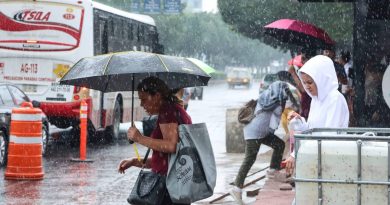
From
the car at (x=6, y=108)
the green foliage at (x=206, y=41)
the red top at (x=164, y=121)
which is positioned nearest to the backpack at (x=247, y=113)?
the car at (x=6, y=108)

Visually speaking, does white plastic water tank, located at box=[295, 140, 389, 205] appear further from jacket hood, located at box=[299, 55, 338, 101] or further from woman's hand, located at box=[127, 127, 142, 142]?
woman's hand, located at box=[127, 127, 142, 142]

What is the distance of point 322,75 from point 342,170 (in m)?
1.35

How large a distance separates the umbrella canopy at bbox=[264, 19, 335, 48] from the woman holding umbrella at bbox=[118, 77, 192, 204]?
595 cm

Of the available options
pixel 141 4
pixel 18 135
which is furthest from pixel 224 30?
pixel 18 135

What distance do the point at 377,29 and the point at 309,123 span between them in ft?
15.4

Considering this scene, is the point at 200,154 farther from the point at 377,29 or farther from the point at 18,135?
the point at 18,135

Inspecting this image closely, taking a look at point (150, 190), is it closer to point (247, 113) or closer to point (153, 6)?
point (247, 113)

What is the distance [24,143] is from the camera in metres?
14.2

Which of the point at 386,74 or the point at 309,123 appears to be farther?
the point at 386,74

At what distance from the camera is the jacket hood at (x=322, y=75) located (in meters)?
6.52

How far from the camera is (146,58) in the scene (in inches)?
285

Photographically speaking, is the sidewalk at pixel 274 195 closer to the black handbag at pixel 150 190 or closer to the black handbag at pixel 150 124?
the black handbag at pixel 150 124

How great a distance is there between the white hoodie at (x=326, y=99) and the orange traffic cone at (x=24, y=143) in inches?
320

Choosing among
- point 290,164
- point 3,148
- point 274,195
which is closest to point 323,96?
point 290,164
